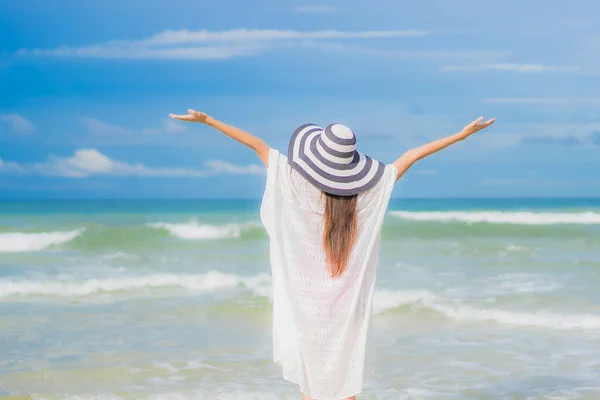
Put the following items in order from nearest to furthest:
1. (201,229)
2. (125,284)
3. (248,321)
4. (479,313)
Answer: (248,321) → (479,313) → (125,284) → (201,229)

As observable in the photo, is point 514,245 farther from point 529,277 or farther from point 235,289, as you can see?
point 235,289

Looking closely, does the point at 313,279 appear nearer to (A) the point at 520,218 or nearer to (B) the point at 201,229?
(B) the point at 201,229

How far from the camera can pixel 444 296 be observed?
33.5 ft

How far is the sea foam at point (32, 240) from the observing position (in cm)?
1644

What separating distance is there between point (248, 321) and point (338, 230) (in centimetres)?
507

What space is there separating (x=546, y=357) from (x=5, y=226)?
16646 millimetres

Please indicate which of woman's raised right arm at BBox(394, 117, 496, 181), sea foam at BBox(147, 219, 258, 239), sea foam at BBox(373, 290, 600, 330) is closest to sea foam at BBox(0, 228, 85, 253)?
sea foam at BBox(147, 219, 258, 239)

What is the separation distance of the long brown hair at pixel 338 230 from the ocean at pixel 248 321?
253 cm

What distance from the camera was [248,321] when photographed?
8.55 meters

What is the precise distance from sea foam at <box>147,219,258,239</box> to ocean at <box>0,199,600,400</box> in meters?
1.93

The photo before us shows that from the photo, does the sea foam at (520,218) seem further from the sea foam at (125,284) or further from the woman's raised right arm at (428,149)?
the woman's raised right arm at (428,149)

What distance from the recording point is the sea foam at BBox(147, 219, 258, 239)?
19.3 m

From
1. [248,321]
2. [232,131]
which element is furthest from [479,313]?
[232,131]

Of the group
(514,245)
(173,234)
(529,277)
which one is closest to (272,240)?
(529,277)
